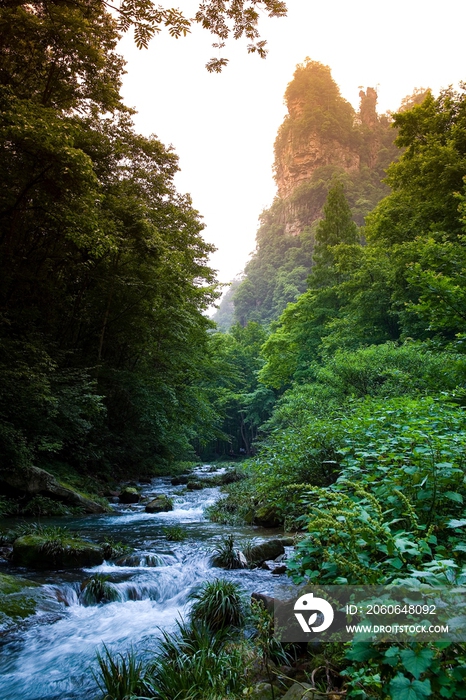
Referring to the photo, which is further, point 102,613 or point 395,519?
point 102,613

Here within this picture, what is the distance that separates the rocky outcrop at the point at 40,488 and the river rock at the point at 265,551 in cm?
677

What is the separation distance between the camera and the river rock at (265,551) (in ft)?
21.8

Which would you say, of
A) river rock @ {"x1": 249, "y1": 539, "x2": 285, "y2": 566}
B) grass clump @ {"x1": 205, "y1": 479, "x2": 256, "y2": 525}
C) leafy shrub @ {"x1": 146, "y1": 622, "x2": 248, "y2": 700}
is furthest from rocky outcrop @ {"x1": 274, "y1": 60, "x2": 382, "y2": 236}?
leafy shrub @ {"x1": 146, "y1": 622, "x2": 248, "y2": 700}

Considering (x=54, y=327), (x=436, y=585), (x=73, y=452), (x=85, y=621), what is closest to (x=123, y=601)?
(x=85, y=621)

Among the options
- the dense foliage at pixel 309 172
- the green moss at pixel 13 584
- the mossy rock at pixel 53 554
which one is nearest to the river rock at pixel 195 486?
the mossy rock at pixel 53 554

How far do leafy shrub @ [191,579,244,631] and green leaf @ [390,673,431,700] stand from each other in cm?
339

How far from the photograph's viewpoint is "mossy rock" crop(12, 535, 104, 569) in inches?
259

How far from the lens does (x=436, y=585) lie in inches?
78.9

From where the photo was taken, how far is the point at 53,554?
663cm

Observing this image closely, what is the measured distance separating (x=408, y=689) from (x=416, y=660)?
0.12 m

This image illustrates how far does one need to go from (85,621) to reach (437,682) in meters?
4.84

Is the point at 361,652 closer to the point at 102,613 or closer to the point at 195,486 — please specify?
the point at 102,613

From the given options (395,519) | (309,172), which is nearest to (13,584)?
(395,519)

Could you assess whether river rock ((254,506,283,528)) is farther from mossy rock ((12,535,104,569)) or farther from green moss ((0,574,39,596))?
green moss ((0,574,39,596))
